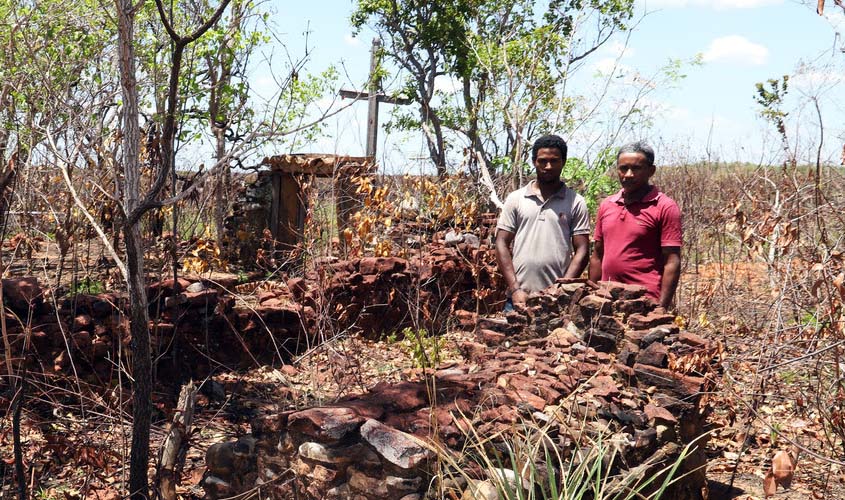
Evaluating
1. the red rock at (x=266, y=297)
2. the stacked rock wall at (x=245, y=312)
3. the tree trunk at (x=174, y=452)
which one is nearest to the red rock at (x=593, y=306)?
the stacked rock wall at (x=245, y=312)

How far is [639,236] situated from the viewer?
4742mm

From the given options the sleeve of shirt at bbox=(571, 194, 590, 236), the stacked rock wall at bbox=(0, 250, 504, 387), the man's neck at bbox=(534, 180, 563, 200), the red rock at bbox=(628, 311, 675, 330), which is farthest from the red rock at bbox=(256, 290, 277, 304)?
the red rock at bbox=(628, 311, 675, 330)

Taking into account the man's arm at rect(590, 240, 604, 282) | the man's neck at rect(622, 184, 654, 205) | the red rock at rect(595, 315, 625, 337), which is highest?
the man's neck at rect(622, 184, 654, 205)

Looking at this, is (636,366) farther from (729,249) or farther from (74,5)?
(729,249)

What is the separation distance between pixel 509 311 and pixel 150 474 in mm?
2227

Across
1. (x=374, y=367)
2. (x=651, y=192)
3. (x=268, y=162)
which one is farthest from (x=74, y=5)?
(x=651, y=192)

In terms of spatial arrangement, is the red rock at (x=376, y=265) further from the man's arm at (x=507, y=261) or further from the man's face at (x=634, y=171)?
the man's face at (x=634, y=171)

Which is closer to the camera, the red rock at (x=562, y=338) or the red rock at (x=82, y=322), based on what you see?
the red rock at (x=562, y=338)

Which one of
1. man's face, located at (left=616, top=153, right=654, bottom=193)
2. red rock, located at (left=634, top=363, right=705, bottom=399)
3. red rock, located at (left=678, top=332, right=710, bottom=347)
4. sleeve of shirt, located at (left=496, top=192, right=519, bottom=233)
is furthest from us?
sleeve of shirt, located at (left=496, top=192, right=519, bottom=233)

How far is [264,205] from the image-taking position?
12328mm

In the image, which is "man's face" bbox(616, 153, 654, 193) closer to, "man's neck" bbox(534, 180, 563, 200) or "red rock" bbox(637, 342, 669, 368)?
"man's neck" bbox(534, 180, 563, 200)

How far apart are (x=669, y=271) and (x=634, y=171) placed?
61cm

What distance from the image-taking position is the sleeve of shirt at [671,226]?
4.66 metres

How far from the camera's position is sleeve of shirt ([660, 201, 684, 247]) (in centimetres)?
466
